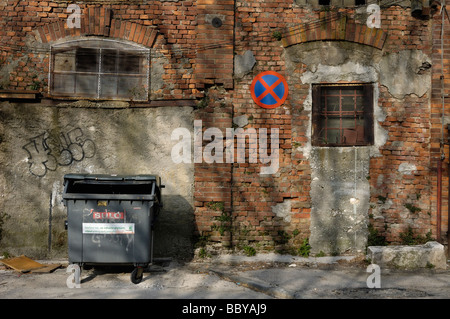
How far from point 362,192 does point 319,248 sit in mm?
1164

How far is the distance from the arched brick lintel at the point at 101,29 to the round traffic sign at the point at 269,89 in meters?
1.89

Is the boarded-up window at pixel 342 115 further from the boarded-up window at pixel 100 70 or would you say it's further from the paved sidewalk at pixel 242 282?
the boarded-up window at pixel 100 70

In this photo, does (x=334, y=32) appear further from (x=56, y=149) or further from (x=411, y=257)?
(x=56, y=149)

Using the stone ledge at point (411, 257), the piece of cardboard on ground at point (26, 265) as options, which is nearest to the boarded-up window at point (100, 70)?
the piece of cardboard on ground at point (26, 265)

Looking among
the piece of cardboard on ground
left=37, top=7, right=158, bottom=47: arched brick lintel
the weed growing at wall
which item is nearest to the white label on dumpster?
the piece of cardboard on ground

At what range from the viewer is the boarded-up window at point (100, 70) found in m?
6.99

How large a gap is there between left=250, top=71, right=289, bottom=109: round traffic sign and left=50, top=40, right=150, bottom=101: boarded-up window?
1.84 m

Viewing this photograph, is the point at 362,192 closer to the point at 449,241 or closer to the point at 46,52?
the point at 449,241

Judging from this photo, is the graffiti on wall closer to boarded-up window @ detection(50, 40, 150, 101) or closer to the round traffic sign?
boarded-up window @ detection(50, 40, 150, 101)

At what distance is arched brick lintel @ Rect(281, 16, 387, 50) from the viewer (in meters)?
6.91

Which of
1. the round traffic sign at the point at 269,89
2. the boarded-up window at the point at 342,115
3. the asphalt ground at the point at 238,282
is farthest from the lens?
the boarded-up window at the point at 342,115

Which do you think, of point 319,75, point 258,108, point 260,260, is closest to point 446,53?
point 319,75

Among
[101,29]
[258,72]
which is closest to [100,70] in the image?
[101,29]

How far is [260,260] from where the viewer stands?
668 centimetres
